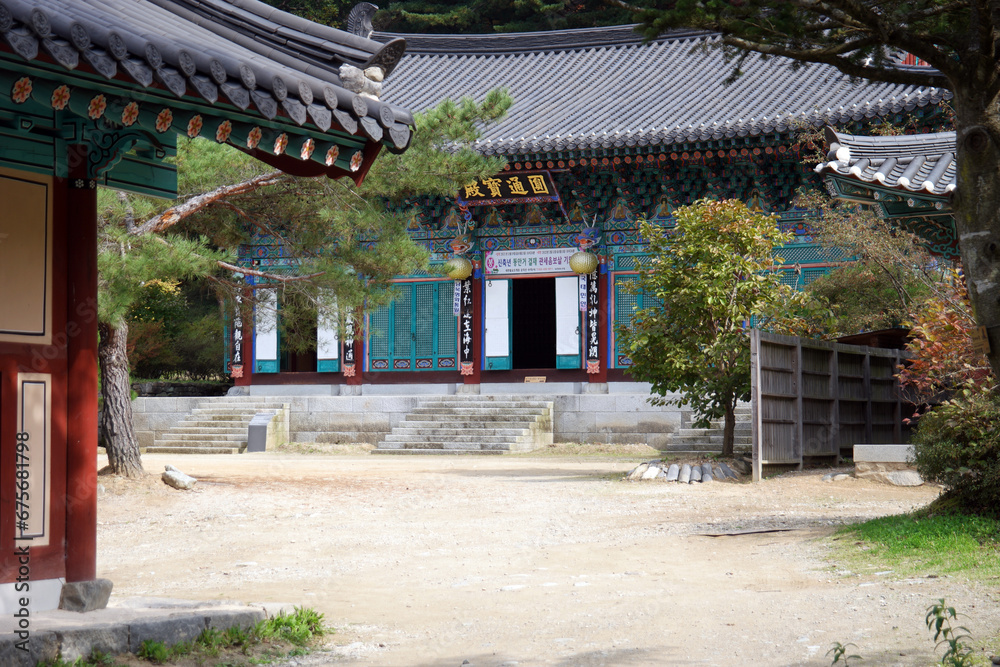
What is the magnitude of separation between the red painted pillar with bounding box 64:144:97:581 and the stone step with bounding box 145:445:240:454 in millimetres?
14987

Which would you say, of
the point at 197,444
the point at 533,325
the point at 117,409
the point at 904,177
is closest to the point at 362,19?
the point at 904,177

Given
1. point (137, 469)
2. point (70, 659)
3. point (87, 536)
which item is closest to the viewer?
point (70, 659)

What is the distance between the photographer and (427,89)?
24.0 m

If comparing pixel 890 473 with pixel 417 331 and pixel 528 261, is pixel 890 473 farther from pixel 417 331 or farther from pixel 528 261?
pixel 417 331

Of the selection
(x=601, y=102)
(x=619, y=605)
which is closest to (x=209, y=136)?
(x=619, y=605)

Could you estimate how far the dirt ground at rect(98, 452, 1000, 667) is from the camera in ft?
15.6

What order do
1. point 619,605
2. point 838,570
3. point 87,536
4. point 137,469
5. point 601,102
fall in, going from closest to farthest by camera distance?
point 87,536
point 619,605
point 838,570
point 137,469
point 601,102

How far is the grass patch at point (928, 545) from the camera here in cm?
602

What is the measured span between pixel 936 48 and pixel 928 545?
13.1 ft

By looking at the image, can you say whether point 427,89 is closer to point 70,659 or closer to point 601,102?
point 601,102

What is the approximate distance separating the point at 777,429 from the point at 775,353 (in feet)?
2.99

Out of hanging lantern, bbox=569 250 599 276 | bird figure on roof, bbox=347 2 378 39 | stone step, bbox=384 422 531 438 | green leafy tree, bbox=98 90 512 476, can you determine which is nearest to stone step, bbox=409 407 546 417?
stone step, bbox=384 422 531 438

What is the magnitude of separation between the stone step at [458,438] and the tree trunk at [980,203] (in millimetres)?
15304

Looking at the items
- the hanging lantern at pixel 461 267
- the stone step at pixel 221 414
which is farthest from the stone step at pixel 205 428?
the hanging lantern at pixel 461 267
